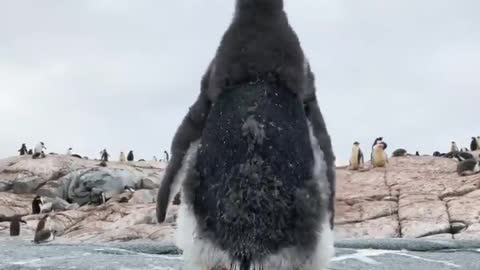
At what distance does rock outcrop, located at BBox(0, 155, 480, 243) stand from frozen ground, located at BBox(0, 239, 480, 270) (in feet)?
19.8

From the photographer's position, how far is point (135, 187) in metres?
30.5

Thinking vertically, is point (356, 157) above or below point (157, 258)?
above

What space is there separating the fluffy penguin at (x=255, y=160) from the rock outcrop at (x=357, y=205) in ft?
31.4

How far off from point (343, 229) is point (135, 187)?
17.5 metres

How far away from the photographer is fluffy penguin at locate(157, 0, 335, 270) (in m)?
3.12

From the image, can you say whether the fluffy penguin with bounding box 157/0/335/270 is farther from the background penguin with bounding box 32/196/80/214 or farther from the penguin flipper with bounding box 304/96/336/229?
the background penguin with bounding box 32/196/80/214

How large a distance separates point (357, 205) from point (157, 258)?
11.6m

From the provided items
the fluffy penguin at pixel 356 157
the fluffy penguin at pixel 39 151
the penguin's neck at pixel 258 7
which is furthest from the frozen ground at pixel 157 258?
the fluffy penguin at pixel 39 151

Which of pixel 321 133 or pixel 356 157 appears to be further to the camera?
pixel 356 157

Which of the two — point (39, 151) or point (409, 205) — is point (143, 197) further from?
point (39, 151)

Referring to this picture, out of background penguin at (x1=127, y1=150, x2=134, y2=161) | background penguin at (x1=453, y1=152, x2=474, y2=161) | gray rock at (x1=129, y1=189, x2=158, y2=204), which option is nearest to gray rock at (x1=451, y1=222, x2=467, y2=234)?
gray rock at (x1=129, y1=189, x2=158, y2=204)

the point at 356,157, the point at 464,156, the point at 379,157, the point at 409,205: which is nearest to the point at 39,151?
the point at 356,157

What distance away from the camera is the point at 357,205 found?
54.6 ft

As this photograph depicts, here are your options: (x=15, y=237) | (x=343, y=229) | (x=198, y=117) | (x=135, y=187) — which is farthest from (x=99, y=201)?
(x=198, y=117)
